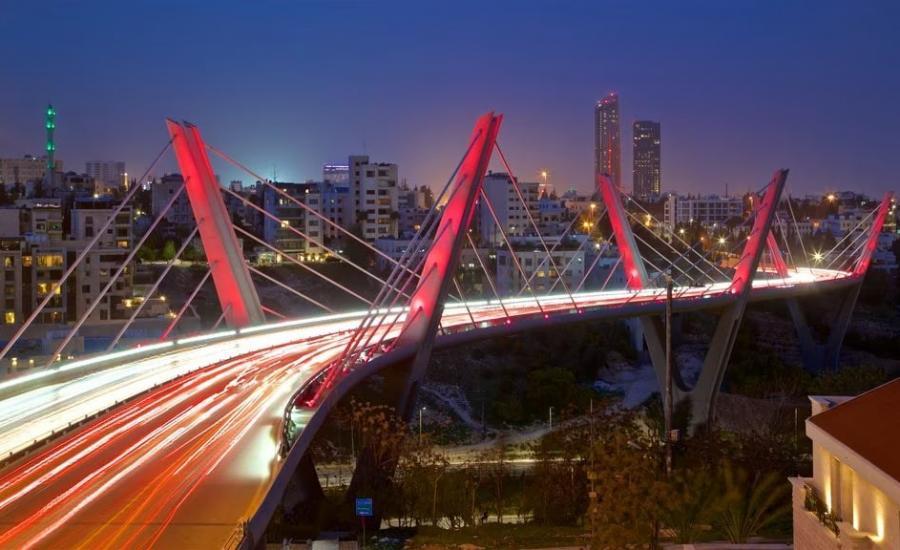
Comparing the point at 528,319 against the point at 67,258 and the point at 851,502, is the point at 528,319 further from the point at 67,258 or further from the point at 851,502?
the point at 67,258

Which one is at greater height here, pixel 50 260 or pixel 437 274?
pixel 50 260

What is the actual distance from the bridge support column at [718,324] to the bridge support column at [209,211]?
13.6 m

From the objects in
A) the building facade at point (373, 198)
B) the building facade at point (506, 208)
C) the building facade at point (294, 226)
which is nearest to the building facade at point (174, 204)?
the building facade at point (294, 226)

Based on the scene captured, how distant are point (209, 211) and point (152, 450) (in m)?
7.17

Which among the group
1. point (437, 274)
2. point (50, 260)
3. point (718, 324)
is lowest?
point (718, 324)

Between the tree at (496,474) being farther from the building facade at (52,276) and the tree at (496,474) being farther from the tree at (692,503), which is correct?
the building facade at (52,276)

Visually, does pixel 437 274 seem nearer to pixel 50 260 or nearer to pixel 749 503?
pixel 749 503

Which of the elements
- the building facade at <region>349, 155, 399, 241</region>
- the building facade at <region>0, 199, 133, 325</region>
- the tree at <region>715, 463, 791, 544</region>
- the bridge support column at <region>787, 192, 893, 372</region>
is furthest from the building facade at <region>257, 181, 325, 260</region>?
the tree at <region>715, 463, 791, 544</region>

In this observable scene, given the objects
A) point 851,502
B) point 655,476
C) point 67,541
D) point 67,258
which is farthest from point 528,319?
point 67,258

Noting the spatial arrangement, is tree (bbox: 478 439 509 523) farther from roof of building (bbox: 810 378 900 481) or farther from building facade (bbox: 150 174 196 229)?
building facade (bbox: 150 174 196 229)

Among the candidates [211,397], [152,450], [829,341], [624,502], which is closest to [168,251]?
[829,341]

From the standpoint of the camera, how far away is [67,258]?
111 feet

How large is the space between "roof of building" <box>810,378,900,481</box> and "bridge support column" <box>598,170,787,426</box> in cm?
1751

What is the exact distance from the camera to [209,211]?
1694 cm
